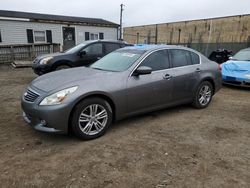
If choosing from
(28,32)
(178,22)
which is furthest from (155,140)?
(178,22)

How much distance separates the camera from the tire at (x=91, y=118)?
141 inches

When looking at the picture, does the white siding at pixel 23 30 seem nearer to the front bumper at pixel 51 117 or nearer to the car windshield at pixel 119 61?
the car windshield at pixel 119 61

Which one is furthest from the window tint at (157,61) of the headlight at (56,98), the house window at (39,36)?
the house window at (39,36)

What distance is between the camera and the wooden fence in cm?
1383

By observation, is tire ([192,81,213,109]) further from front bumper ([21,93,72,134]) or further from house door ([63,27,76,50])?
house door ([63,27,76,50])

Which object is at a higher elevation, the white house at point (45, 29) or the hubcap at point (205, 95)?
the white house at point (45, 29)

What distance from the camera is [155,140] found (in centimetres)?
378

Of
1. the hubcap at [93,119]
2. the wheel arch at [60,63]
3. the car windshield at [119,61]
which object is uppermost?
the car windshield at [119,61]

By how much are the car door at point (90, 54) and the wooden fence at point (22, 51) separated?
7.68 meters

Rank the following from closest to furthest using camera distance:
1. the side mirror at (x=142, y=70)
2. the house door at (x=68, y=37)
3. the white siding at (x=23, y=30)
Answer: the side mirror at (x=142, y=70)
the white siding at (x=23, y=30)
the house door at (x=68, y=37)

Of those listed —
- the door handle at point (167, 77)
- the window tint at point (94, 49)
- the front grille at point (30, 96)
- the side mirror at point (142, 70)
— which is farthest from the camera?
the window tint at point (94, 49)

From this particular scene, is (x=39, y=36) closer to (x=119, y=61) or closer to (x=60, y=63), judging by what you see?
(x=60, y=63)

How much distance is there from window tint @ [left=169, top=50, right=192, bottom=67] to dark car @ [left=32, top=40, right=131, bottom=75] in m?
3.99

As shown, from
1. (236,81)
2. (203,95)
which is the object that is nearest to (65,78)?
(203,95)
